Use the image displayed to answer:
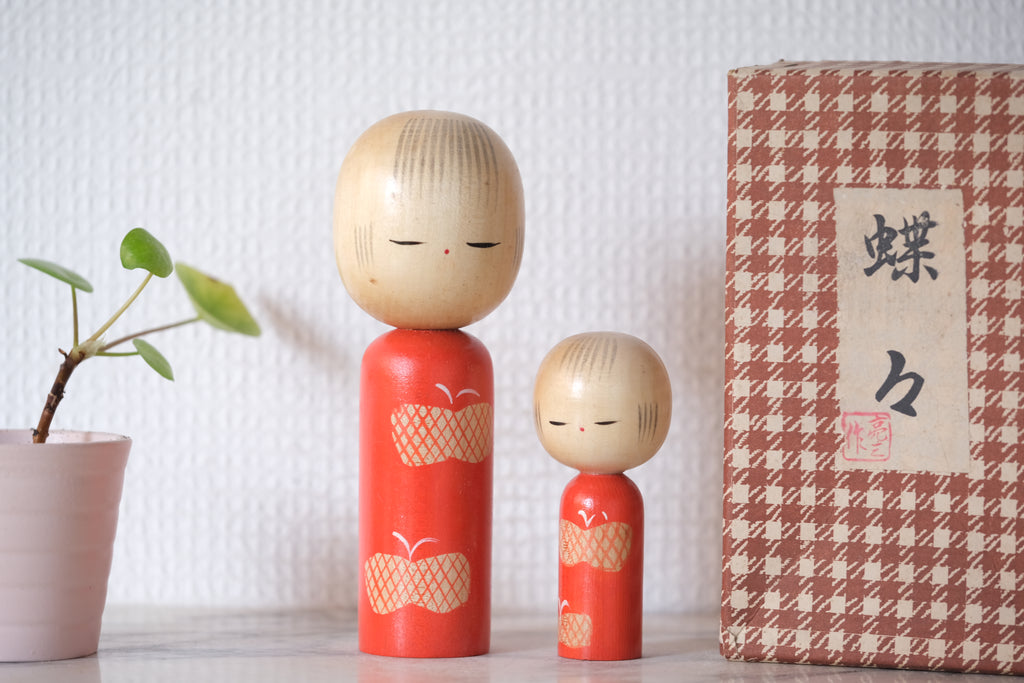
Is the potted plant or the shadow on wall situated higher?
the shadow on wall

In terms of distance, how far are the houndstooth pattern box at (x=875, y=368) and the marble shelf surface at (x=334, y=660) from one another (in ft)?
0.08

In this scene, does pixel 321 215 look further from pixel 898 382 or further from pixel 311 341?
pixel 898 382

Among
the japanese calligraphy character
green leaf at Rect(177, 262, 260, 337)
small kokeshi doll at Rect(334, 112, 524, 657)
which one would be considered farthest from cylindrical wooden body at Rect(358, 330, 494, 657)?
the japanese calligraphy character

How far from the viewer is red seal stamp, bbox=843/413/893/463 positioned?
494 millimetres

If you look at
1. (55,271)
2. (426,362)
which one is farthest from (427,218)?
(55,271)

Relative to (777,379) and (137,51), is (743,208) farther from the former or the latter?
(137,51)

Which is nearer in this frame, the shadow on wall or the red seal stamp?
the red seal stamp

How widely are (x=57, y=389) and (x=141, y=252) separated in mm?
79

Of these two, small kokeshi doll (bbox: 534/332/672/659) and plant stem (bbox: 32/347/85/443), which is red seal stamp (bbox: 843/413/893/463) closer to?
small kokeshi doll (bbox: 534/332/672/659)

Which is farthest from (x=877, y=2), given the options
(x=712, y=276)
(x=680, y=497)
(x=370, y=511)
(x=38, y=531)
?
(x=38, y=531)

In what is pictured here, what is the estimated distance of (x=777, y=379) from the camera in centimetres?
50

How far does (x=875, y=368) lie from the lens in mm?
496

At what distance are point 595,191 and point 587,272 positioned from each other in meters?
0.05

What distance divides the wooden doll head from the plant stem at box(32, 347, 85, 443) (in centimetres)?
23
